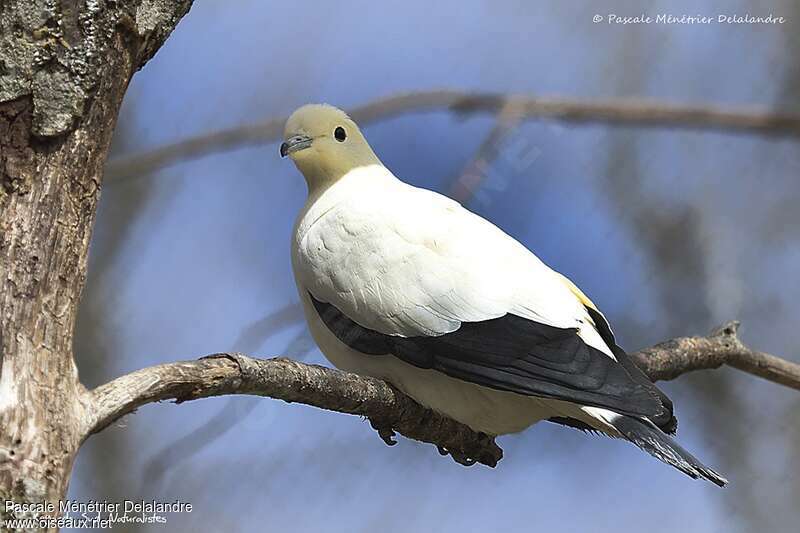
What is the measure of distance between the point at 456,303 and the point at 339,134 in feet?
3.11

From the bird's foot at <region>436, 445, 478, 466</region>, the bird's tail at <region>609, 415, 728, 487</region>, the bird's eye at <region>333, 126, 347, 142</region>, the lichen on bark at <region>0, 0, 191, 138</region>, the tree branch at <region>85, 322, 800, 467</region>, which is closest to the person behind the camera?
the tree branch at <region>85, 322, 800, 467</region>

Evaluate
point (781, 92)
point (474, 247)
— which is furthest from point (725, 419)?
point (474, 247)

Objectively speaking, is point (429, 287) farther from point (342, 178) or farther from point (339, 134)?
point (339, 134)

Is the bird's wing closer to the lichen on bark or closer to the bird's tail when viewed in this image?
the bird's tail

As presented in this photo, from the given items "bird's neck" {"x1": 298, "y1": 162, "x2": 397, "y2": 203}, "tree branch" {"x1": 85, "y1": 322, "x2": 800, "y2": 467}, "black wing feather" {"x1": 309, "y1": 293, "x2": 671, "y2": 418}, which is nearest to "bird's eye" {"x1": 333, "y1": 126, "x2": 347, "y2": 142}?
"bird's neck" {"x1": 298, "y1": 162, "x2": 397, "y2": 203}

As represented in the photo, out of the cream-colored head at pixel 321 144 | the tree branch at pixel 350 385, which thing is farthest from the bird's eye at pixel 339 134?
the tree branch at pixel 350 385

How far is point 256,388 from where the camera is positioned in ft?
6.89

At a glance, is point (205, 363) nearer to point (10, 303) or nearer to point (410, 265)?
point (10, 303)

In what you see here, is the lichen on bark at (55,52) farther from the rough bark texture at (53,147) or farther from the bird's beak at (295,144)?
the bird's beak at (295,144)

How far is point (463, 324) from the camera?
2742mm

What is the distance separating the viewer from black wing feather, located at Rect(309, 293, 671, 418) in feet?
8.39

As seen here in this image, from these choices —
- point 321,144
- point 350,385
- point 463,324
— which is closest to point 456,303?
point 463,324

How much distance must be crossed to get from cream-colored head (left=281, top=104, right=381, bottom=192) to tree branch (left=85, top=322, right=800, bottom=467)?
91cm

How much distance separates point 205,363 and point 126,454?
3447mm
